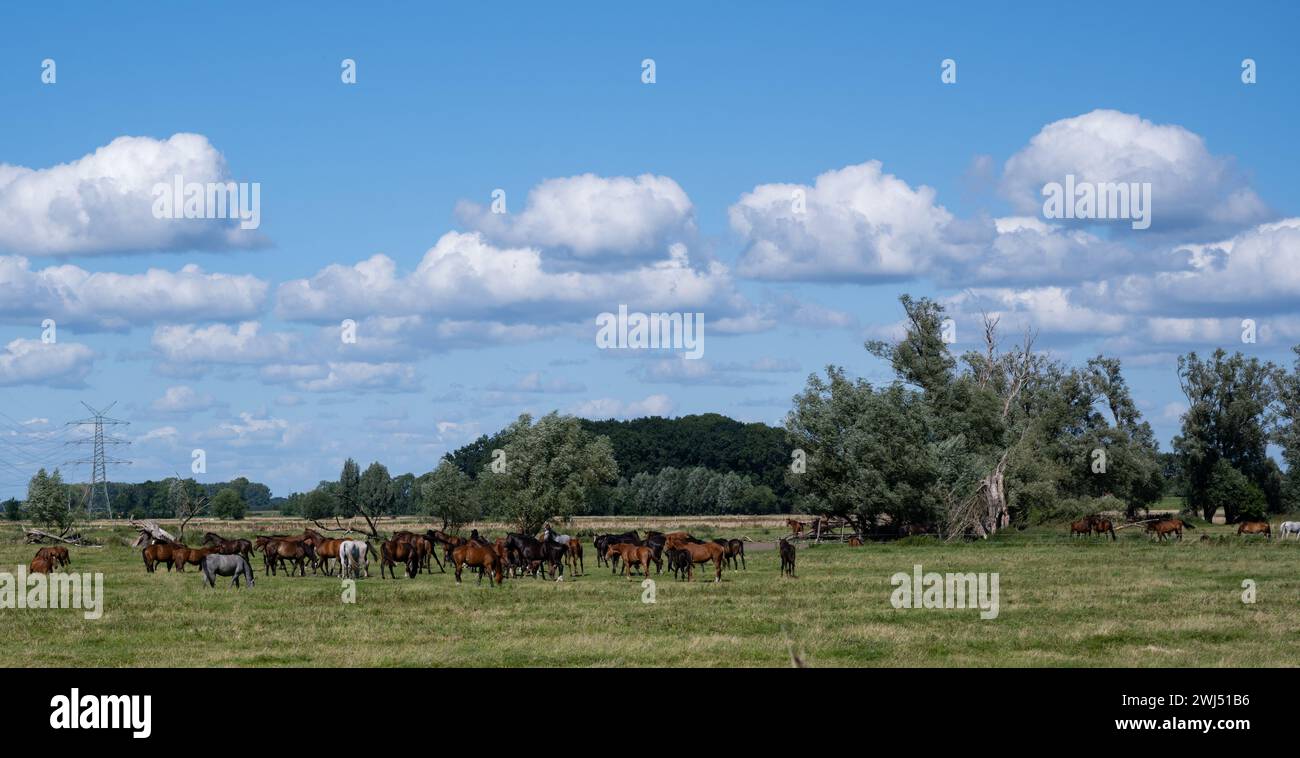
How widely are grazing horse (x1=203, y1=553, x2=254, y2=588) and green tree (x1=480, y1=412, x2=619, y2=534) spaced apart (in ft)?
110

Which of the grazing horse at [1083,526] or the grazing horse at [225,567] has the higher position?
the grazing horse at [225,567]

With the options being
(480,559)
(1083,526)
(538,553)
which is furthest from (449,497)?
(480,559)

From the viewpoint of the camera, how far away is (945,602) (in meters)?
26.7

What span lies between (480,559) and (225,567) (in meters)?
6.74

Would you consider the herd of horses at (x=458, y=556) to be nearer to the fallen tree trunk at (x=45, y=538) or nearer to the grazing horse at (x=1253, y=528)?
the fallen tree trunk at (x=45, y=538)

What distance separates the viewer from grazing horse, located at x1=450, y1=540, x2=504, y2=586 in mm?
34125

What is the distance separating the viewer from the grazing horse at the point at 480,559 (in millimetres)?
34125

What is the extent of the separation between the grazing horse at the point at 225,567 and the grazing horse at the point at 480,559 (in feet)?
18.7

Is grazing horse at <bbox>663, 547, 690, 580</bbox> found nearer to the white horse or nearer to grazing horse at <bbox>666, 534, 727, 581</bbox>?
grazing horse at <bbox>666, 534, 727, 581</bbox>

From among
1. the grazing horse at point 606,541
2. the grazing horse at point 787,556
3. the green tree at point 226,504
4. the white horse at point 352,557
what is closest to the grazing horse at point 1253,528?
the grazing horse at point 606,541
